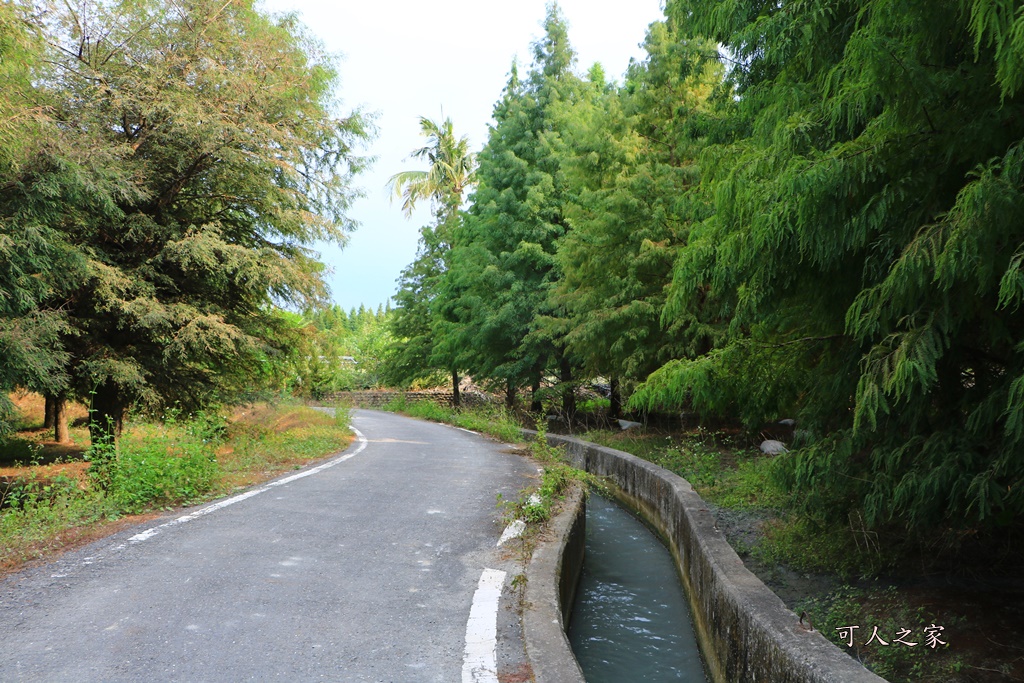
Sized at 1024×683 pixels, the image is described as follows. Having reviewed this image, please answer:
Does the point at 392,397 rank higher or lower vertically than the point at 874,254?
lower

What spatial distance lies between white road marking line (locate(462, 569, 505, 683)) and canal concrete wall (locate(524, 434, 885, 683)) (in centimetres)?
25

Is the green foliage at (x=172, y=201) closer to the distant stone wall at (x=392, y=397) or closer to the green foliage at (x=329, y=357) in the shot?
the green foliage at (x=329, y=357)

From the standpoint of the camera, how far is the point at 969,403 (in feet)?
16.0

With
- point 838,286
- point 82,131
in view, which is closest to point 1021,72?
point 838,286

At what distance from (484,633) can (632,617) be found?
3.11m

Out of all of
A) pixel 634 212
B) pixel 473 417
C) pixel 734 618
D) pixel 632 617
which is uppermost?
pixel 634 212

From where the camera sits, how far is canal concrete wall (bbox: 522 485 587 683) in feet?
12.6

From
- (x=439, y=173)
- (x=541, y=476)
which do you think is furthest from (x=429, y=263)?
(x=541, y=476)

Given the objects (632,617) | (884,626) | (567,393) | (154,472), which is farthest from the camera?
(567,393)

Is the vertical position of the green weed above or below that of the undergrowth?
above

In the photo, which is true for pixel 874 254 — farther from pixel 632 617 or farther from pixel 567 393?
pixel 567 393

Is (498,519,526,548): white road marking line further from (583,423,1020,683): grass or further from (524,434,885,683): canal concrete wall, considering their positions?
(583,423,1020,683): grass

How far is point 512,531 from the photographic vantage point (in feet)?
22.9

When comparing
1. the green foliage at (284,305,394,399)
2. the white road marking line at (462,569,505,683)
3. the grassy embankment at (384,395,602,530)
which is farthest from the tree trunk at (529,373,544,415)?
the white road marking line at (462,569,505,683)
